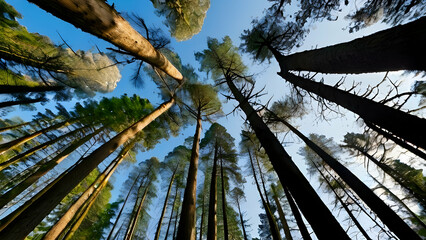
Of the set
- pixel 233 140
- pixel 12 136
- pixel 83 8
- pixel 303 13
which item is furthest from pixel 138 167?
pixel 303 13

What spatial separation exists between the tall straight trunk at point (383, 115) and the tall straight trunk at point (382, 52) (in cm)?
88

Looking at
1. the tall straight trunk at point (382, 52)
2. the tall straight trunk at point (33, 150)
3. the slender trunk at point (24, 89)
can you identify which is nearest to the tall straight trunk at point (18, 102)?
the slender trunk at point (24, 89)

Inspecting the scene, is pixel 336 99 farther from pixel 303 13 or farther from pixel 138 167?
pixel 138 167

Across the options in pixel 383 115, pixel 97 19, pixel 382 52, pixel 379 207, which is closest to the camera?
pixel 97 19

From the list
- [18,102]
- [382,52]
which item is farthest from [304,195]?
[18,102]

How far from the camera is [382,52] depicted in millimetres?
2123

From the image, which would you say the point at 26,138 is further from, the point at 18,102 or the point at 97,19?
the point at 97,19

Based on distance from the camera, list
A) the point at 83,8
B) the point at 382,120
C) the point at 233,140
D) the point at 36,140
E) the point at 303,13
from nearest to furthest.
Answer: the point at 83,8 < the point at 382,120 < the point at 303,13 < the point at 36,140 < the point at 233,140

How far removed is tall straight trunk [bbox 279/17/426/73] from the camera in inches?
70.6

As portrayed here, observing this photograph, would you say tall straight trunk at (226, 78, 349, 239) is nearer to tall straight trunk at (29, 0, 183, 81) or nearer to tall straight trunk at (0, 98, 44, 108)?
tall straight trunk at (29, 0, 183, 81)

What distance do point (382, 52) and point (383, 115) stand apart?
1.32 metres

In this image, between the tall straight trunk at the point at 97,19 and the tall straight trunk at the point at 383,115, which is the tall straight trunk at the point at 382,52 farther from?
the tall straight trunk at the point at 97,19

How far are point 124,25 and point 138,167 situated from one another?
12276 millimetres

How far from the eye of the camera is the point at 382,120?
9.29 ft
